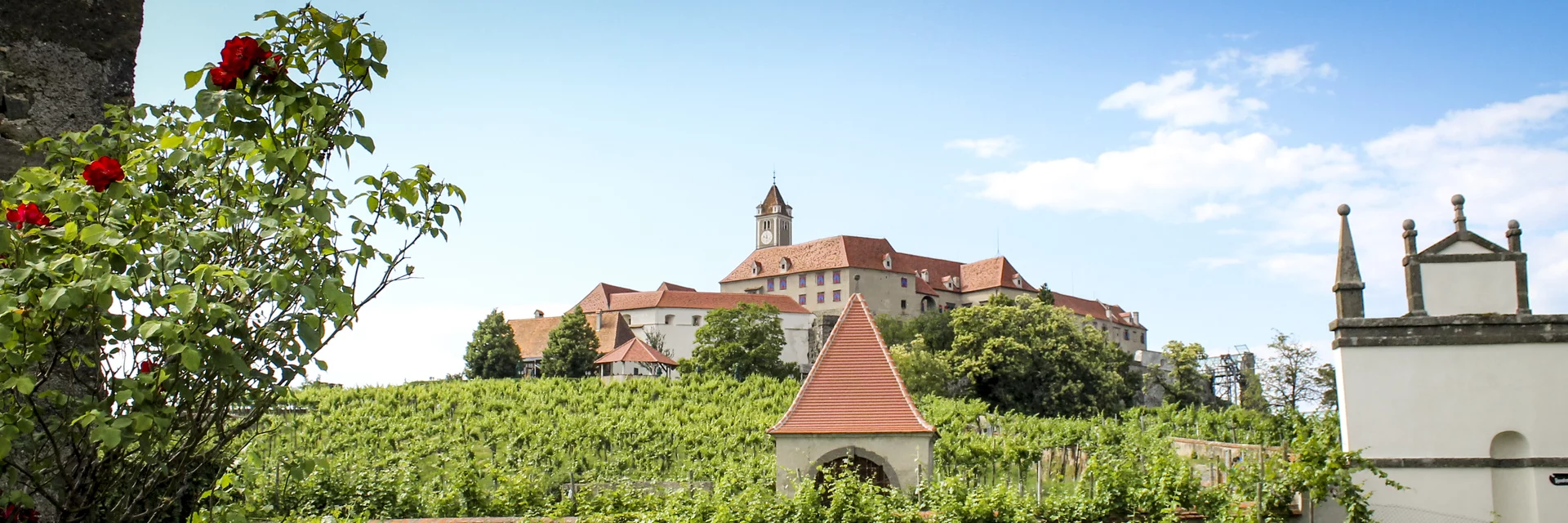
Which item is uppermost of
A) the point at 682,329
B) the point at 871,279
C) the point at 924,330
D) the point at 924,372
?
the point at 871,279

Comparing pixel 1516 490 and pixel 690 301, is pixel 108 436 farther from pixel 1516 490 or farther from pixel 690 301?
pixel 690 301

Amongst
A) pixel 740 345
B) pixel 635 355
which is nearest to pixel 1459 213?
A: pixel 740 345

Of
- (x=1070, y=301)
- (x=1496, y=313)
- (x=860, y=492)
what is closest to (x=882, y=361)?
(x=860, y=492)

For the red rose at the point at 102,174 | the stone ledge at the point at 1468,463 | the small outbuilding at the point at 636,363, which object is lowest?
the stone ledge at the point at 1468,463

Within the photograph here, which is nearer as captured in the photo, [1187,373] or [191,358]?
[191,358]

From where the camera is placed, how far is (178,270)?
3279mm

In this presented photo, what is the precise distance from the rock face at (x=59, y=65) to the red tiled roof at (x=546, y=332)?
62.7 metres

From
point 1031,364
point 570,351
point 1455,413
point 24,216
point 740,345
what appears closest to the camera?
point 24,216

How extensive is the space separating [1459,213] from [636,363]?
159 ft

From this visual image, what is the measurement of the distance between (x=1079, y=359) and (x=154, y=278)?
5032 cm

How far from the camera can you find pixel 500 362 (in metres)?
60.7

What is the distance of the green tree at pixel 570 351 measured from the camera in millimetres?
59375

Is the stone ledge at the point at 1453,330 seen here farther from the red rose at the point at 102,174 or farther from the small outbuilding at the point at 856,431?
the red rose at the point at 102,174

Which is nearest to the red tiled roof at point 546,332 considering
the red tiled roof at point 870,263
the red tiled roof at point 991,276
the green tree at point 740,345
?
the green tree at point 740,345
